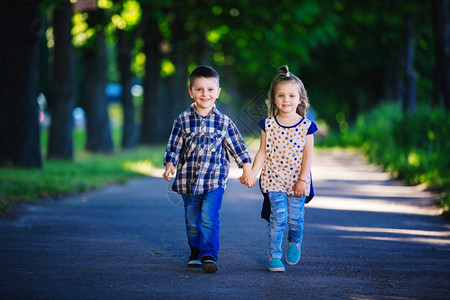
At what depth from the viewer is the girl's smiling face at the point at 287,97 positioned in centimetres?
Answer: 652

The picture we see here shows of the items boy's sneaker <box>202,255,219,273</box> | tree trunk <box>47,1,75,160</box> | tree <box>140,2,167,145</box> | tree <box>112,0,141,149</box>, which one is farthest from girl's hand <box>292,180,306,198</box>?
tree <box>140,2,167,145</box>

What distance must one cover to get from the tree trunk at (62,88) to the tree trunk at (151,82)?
36.2 feet

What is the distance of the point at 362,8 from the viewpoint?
99.7 ft

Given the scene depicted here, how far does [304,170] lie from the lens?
6.44 metres

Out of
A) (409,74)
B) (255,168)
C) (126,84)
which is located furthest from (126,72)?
(255,168)

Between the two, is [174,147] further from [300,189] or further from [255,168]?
[300,189]

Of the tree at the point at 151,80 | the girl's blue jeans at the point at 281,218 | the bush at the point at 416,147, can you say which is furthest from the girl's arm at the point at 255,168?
the tree at the point at 151,80

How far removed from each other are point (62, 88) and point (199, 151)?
49.0ft

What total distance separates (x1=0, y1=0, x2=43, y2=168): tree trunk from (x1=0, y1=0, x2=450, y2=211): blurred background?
20 millimetres

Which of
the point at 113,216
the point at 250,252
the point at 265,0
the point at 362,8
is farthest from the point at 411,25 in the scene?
the point at 250,252

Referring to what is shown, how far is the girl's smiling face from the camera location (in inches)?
257

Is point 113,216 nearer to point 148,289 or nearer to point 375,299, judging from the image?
point 148,289

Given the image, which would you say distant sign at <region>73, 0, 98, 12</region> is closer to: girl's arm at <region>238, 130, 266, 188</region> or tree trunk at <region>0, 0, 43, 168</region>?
tree trunk at <region>0, 0, 43, 168</region>

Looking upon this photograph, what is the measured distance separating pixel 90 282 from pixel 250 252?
2.05 meters
